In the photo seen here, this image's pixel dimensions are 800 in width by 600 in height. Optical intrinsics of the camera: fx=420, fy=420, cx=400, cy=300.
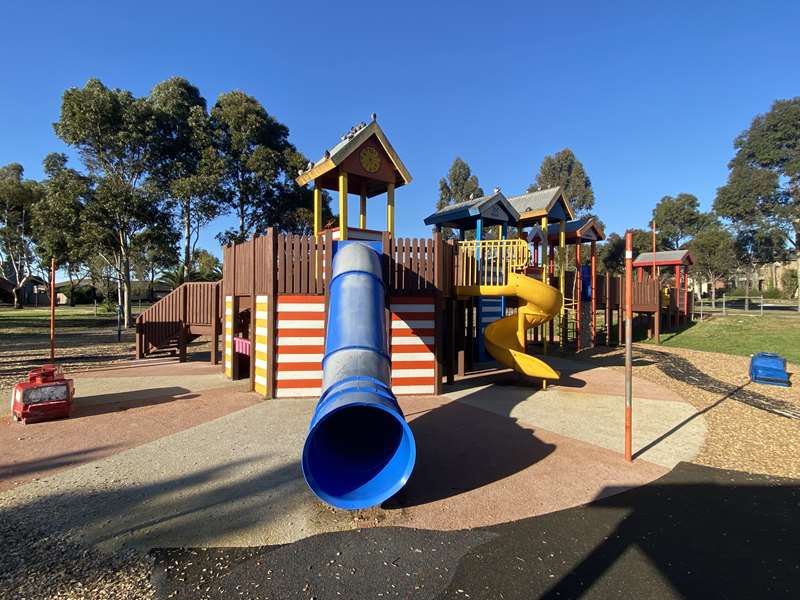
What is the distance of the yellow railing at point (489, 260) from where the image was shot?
1172 cm

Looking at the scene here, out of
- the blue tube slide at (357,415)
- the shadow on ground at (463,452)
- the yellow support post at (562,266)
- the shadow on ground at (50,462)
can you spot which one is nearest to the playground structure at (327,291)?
the shadow on ground at (463,452)

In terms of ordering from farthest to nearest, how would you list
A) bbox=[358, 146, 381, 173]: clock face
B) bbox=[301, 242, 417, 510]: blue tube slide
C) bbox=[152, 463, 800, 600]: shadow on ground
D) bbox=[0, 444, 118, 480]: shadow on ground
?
bbox=[358, 146, 381, 173]: clock face → bbox=[0, 444, 118, 480]: shadow on ground → bbox=[301, 242, 417, 510]: blue tube slide → bbox=[152, 463, 800, 600]: shadow on ground

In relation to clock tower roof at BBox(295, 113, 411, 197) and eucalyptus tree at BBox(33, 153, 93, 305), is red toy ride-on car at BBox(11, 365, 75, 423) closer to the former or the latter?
clock tower roof at BBox(295, 113, 411, 197)

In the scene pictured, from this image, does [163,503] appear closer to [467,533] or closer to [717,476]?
[467,533]

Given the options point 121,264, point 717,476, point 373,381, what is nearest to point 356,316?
point 373,381

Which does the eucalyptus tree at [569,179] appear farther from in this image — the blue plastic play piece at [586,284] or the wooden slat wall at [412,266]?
the wooden slat wall at [412,266]

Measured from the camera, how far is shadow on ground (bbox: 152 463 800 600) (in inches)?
130

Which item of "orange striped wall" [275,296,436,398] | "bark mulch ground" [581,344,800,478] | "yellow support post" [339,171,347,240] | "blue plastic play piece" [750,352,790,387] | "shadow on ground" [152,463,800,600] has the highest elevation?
"yellow support post" [339,171,347,240]

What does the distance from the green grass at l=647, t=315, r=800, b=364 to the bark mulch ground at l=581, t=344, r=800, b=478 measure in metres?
2.27

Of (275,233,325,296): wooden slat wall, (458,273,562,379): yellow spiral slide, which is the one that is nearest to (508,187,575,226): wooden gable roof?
(458,273,562,379): yellow spiral slide

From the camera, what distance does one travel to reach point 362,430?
5746mm

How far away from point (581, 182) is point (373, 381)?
6166 cm

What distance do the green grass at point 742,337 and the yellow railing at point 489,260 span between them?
37.2ft

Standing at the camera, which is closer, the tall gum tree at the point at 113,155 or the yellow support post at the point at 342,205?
the yellow support post at the point at 342,205
